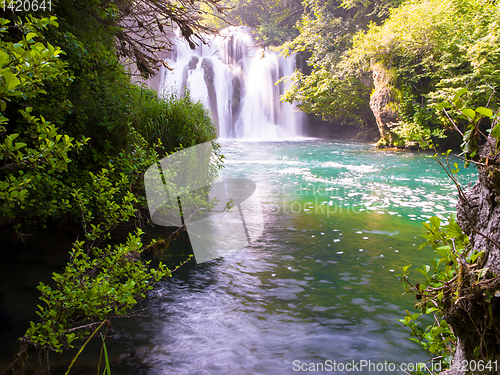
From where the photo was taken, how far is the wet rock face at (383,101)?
19.5m

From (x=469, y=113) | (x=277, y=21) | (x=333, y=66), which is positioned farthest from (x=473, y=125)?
(x=277, y=21)

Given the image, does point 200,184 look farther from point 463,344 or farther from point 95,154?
point 463,344

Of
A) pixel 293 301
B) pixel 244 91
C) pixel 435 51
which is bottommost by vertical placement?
pixel 293 301

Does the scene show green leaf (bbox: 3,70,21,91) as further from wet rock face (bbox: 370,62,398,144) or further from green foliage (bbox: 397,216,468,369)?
wet rock face (bbox: 370,62,398,144)

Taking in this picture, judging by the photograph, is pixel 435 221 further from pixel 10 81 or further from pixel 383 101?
pixel 383 101

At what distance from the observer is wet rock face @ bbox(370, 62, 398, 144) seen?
19469 mm

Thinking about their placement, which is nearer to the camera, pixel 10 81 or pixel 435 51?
pixel 10 81

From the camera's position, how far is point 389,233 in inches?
255

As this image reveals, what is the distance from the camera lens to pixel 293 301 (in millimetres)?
4168

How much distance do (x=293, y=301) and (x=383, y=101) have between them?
18478 mm

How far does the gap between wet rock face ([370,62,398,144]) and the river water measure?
40.2ft

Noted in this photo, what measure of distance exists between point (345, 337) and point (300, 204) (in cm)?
552

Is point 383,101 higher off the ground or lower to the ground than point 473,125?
higher

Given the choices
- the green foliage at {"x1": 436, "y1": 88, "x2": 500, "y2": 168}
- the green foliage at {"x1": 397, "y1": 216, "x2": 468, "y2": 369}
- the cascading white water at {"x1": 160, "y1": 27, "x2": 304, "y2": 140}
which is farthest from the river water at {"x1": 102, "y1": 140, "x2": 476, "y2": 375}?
the cascading white water at {"x1": 160, "y1": 27, "x2": 304, "y2": 140}
